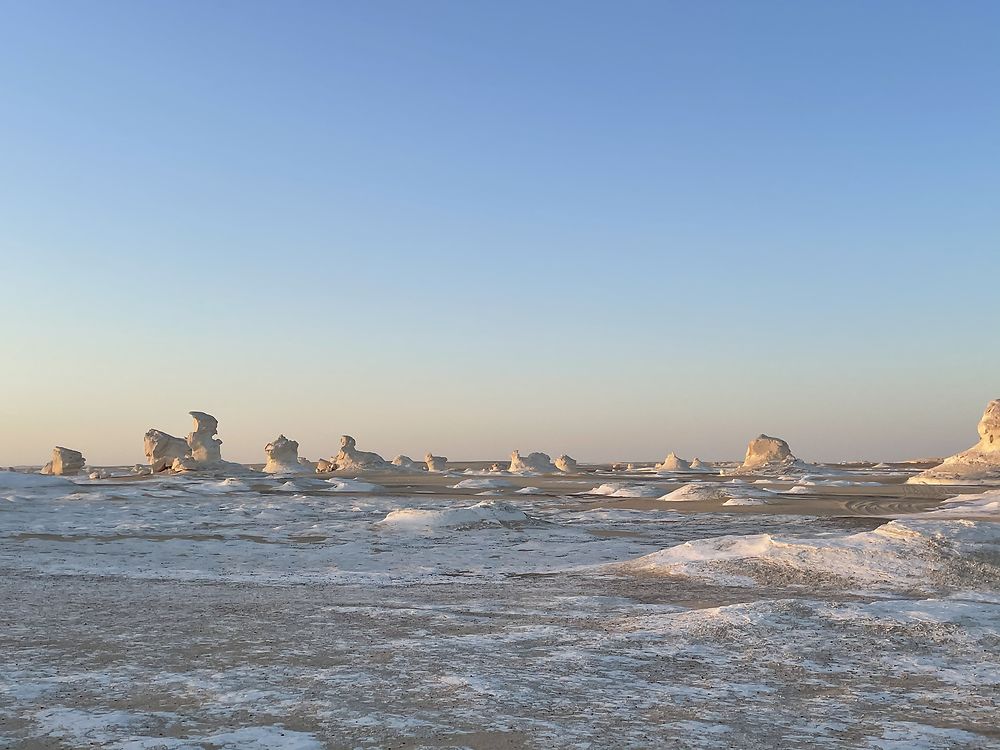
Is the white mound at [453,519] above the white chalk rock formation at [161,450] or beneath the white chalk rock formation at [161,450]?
beneath

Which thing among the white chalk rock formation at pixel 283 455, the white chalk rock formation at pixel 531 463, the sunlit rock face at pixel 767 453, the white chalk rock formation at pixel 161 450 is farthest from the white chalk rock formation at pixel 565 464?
the white chalk rock formation at pixel 161 450

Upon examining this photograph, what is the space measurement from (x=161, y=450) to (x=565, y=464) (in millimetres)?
48425

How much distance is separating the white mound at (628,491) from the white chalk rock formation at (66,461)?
160ft

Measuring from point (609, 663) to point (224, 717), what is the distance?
152 inches

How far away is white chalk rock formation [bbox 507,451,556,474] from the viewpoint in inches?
3408

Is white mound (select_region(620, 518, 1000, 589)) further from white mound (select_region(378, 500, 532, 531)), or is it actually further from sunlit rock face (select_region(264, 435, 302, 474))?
sunlit rock face (select_region(264, 435, 302, 474))

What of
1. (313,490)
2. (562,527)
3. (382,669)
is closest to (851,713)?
(382,669)

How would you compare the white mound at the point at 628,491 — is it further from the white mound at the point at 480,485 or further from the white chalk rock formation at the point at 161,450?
the white chalk rock formation at the point at 161,450

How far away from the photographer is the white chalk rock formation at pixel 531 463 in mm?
86562

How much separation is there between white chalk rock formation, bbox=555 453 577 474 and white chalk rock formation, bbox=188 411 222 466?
144ft

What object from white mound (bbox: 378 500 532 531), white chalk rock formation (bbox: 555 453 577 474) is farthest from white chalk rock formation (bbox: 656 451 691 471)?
white mound (bbox: 378 500 532 531)

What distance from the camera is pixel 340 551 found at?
19.6 meters

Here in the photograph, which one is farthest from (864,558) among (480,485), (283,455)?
(283,455)

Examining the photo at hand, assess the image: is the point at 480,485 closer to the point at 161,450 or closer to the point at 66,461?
the point at 161,450
